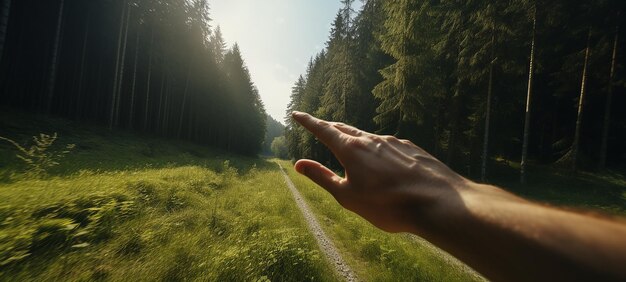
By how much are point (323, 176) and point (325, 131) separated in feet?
1.19

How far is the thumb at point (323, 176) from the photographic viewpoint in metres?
1.84

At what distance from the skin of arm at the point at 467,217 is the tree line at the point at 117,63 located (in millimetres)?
23672

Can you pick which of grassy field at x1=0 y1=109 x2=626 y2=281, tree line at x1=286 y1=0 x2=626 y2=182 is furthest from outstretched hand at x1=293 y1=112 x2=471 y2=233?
tree line at x1=286 y1=0 x2=626 y2=182

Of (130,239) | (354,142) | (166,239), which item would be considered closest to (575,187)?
(354,142)

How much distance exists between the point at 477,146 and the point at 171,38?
36980 mm

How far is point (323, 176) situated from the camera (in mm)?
1979

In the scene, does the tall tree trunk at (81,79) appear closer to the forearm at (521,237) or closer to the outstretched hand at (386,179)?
the outstretched hand at (386,179)

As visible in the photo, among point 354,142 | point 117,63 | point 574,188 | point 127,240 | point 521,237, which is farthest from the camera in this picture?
point 117,63

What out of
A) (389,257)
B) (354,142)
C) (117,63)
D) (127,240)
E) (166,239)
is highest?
(117,63)

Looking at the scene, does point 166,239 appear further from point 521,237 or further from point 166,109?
point 166,109

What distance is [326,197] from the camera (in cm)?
1290

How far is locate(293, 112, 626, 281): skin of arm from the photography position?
2.63ft

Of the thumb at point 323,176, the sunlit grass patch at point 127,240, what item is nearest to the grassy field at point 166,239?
the sunlit grass patch at point 127,240

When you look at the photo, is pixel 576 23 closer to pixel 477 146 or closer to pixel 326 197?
pixel 477 146
